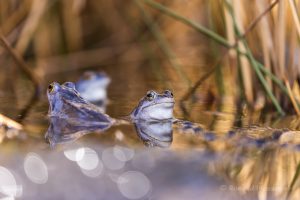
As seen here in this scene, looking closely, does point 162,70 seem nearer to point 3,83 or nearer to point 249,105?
point 3,83

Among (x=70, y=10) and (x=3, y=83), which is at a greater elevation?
(x=70, y=10)

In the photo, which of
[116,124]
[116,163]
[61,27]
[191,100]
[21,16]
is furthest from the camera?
[61,27]

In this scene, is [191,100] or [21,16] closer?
[191,100]

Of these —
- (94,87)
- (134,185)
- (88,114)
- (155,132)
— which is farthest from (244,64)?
(134,185)

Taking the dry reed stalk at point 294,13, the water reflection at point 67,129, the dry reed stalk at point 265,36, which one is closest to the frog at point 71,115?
the water reflection at point 67,129

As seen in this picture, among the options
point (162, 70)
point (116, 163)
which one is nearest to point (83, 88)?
point (162, 70)

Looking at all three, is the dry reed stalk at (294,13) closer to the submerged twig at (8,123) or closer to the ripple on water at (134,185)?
the ripple on water at (134,185)

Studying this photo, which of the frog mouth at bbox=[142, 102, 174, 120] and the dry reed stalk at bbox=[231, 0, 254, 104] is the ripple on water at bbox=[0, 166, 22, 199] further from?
the dry reed stalk at bbox=[231, 0, 254, 104]
